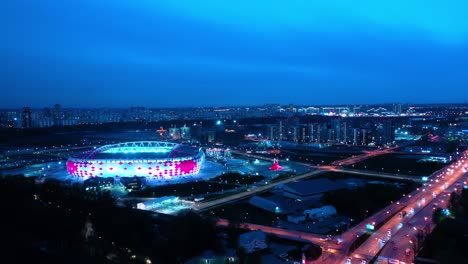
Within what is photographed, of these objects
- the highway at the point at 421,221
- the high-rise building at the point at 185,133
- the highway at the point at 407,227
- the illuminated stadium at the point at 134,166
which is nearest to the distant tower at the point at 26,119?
the high-rise building at the point at 185,133

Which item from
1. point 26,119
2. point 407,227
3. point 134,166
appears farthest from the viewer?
point 26,119

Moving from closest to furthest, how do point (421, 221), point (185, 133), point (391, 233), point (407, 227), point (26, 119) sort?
point (391, 233), point (407, 227), point (421, 221), point (185, 133), point (26, 119)

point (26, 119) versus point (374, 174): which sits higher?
point (26, 119)

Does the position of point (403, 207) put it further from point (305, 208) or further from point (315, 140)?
point (315, 140)

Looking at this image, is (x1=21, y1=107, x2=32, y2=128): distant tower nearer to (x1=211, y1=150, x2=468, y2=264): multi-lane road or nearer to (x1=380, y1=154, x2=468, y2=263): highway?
(x1=211, y1=150, x2=468, y2=264): multi-lane road

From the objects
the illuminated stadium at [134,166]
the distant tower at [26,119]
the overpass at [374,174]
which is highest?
the distant tower at [26,119]

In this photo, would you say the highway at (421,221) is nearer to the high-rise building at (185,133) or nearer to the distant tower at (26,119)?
the high-rise building at (185,133)

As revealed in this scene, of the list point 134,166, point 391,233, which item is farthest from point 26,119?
point 391,233

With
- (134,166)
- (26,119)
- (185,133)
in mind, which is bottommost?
(134,166)

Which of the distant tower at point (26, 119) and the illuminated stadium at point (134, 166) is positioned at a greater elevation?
the distant tower at point (26, 119)

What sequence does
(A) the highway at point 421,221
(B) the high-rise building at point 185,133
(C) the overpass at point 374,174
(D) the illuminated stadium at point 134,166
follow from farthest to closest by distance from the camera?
(B) the high-rise building at point 185,133 → (D) the illuminated stadium at point 134,166 → (C) the overpass at point 374,174 → (A) the highway at point 421,221

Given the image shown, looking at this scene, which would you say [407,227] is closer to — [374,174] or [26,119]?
[374,174]
